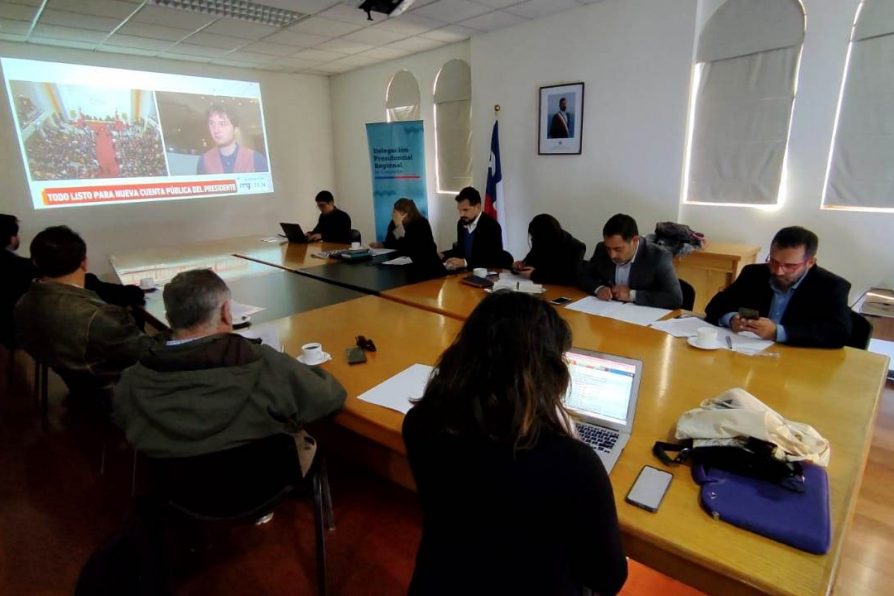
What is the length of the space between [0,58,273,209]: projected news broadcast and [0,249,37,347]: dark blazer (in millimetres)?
2426

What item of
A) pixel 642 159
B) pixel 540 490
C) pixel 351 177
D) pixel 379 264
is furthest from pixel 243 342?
pixel 351 177

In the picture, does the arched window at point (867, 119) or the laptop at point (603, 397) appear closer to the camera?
the laptop at point (603, 397)

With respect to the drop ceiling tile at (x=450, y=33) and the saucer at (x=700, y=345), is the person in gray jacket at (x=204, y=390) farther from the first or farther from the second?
the drop ceiling tile at (x=450, y=33)

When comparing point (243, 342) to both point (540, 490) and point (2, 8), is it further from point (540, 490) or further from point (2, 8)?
point (2, 8)

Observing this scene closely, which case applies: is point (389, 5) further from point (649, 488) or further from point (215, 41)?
point (649, 488)

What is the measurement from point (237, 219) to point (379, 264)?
3.58 meters

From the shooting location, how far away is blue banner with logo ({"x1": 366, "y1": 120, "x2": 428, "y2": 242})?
18.7 feet

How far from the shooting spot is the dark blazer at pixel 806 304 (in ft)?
5.83

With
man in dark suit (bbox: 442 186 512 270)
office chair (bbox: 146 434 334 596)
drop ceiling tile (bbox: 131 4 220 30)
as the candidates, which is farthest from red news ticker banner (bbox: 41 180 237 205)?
office chair (bbox: 146 434 334 596)

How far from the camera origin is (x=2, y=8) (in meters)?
3.57

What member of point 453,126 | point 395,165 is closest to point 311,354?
point 453,126

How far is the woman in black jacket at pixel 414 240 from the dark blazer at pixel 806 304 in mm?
1663

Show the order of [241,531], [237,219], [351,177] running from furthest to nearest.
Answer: [351,177] < [237,219] < [241,531]

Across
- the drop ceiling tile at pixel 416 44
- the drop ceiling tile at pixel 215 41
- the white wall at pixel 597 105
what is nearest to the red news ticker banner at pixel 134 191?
the drop ceiling tile at pixel 215 41
